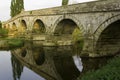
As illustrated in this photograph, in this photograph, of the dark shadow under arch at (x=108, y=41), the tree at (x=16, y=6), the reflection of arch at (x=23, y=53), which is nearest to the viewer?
the dark shadow under arch at (x=108, y=41)

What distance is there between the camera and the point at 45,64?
83.0 feet

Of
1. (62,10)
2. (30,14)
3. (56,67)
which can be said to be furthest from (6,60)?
(30,14)

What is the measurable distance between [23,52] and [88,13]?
39.1 ft

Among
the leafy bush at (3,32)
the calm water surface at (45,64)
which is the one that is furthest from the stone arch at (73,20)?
the leafy bush at (3,32)

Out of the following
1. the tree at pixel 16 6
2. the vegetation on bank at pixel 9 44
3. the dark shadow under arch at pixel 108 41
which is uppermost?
the tree at pixel 16 6

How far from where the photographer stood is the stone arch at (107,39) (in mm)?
24266

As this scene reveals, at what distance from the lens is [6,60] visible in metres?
28.5

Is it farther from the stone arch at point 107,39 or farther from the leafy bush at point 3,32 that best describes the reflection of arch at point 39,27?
the stone arch at point 107,39

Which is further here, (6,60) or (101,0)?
(6,60)

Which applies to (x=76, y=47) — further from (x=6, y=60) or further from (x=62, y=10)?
(x=6, y=60)

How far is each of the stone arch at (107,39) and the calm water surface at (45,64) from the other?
152 centimetres

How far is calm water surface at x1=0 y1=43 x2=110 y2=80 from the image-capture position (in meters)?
20.5

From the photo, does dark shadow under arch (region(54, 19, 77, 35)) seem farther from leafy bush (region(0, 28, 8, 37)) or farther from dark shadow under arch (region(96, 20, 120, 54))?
leafy bush (region(0, 28, 8, 37))

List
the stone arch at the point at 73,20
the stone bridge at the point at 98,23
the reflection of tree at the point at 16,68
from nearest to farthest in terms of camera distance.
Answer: the reflection of tree at the point at 16,68 < the stone bridge at the point at 98,23 < the stone arch at the point at 73,20
